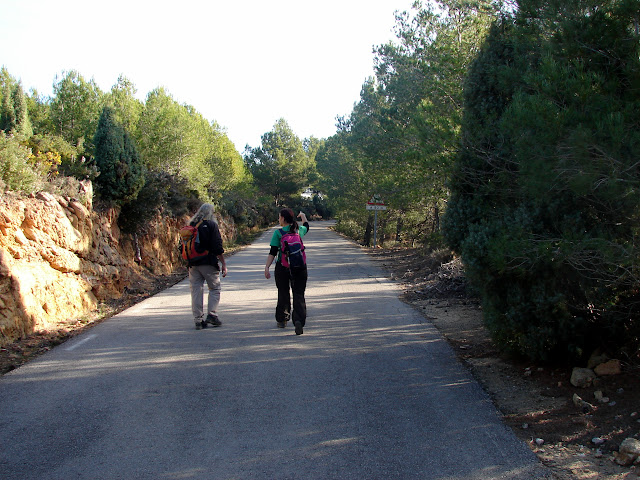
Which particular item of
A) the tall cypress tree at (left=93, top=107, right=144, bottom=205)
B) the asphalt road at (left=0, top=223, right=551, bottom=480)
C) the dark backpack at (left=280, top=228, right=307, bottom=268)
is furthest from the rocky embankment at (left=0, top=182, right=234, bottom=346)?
the dark backpack at (left=280, top=228, right=307, bottom=268)

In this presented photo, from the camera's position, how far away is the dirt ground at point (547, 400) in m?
3.75

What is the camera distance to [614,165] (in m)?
3.92

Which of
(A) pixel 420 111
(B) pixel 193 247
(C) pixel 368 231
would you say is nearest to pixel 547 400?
(B) pixel 193 247

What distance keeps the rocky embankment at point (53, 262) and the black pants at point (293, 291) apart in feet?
11.7

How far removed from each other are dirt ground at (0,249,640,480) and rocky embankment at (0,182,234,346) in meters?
0.38

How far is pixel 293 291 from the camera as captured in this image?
308 inches

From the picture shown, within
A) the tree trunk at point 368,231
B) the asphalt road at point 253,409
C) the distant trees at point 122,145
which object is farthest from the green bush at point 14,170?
the tree trunk at point 368,231

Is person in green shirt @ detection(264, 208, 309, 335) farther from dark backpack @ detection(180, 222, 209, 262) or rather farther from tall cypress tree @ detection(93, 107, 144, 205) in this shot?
tall cypress tree @ detection(93, 107, 144, 205)

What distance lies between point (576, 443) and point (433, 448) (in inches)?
42.8

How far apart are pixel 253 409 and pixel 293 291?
126 inches

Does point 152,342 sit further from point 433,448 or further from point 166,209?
point 166,209

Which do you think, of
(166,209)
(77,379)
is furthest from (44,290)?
(166,209)

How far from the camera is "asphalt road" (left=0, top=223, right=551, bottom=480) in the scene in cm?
368

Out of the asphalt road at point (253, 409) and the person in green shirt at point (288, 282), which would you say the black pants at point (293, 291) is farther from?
the asphalt road at point (253, 409)
